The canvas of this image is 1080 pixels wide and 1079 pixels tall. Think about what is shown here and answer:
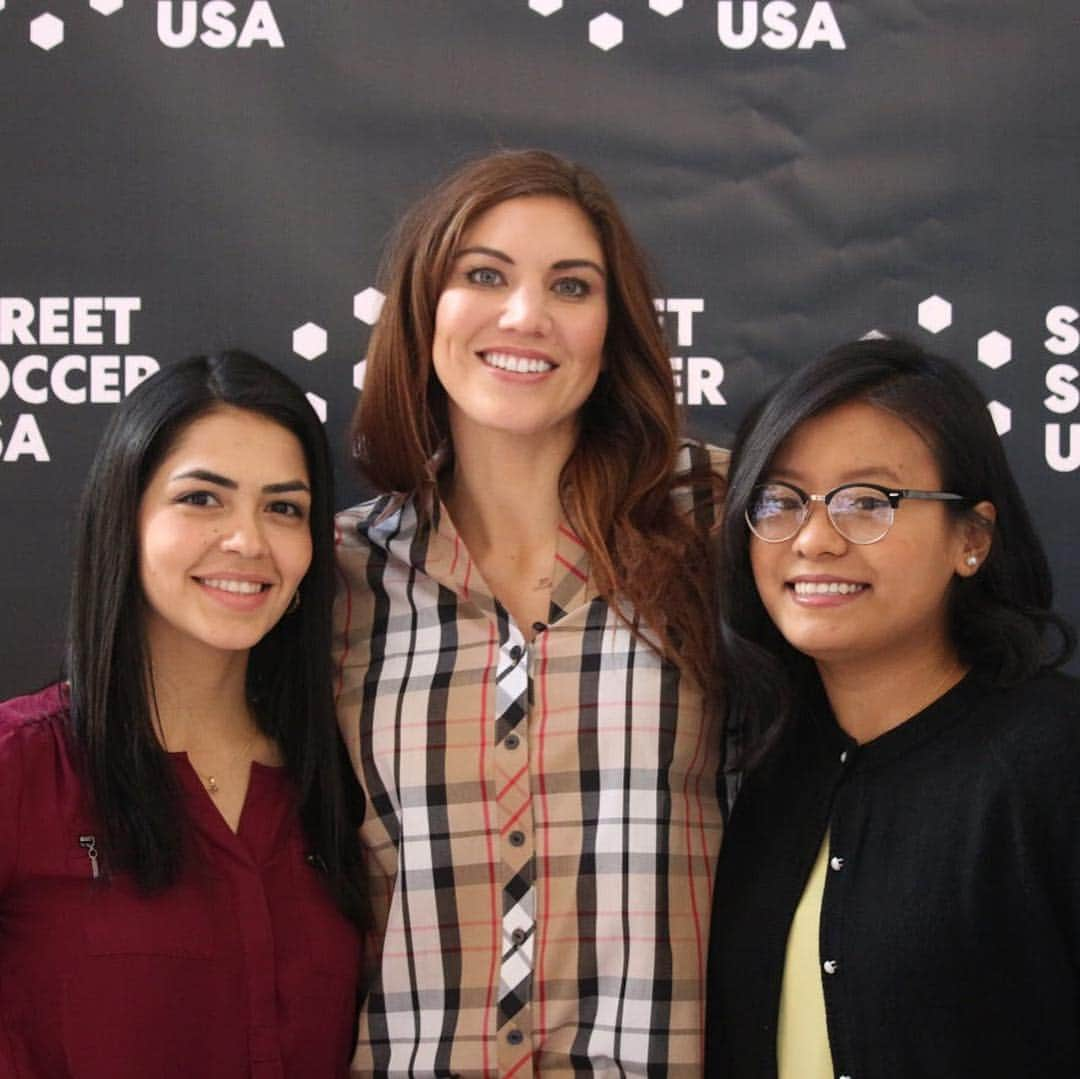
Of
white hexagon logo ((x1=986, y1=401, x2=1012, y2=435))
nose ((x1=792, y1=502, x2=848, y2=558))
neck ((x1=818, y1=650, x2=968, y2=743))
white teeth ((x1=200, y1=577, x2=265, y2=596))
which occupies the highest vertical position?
white hexagon logo ((x1=986, y1=401, x2=1012, y2=435))

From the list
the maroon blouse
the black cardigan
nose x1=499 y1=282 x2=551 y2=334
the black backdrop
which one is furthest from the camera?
the black backdrop

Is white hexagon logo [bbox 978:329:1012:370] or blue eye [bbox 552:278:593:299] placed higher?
blue eye [bbox 552:278:593:299]

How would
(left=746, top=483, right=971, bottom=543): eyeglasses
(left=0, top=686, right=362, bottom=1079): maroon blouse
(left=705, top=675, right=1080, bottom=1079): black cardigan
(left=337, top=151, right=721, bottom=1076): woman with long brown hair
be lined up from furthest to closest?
(left=337, top=151, right=721, bottom=1076): woman with long brown hair
(left=0, top=686, right=362, bottom=1079): maroon blouse
(left=746, top=483, right=971, bottom=543): eyeglasses
(left=705, top=675, right=1080, bottom=1079): black cardigan

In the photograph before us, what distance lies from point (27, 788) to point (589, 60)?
4.59 feet

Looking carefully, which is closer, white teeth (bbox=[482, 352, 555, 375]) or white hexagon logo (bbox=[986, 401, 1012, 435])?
white teeth (bbox=[482, 352, 555, 375])

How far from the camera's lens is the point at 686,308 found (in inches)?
97.7

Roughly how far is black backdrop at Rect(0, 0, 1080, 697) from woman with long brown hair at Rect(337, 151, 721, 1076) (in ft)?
0.94

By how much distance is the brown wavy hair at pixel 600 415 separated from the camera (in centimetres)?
207

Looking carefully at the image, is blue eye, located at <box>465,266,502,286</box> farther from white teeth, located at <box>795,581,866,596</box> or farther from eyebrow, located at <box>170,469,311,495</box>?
white teeth, located at <box>795,581,866,596</box>

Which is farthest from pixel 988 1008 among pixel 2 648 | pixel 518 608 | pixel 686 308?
pixel 2 648

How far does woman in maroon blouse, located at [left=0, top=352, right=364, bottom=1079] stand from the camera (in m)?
1.85

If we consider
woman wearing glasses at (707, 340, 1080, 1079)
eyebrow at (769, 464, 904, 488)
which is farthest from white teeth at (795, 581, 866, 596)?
eyebrow at (769, 464, 904, 488)

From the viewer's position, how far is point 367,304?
2490mm

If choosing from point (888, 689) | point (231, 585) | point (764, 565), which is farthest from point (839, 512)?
point (231, 585)
